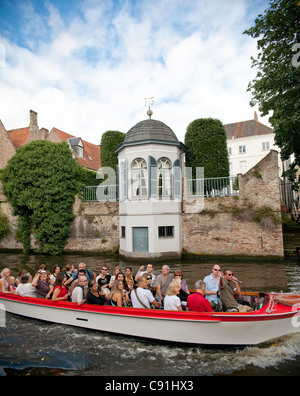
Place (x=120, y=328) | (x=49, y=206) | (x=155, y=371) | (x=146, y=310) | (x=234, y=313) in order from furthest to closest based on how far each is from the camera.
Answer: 1. (x=49, y=206)
2. (x=120, y=328)
3. (x=146, y=310)
4. (x=234, y=313)
5. (x=155, y=371)

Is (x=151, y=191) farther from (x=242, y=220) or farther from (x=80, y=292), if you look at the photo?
(x=80, y=292)

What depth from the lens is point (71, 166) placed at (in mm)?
19328

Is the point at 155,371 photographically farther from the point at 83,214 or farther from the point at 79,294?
the point at 83,214

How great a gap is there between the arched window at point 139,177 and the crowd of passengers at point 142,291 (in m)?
7.72

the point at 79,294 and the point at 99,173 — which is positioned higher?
the point at 99,173

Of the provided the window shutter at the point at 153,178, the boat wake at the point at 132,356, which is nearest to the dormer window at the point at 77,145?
the window shutter at the point at 153,178

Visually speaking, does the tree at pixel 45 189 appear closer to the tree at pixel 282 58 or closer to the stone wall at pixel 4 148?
the stone wall at pixel 4 148

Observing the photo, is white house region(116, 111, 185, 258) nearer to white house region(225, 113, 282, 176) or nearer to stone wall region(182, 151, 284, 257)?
stone wall region(182, 151, 284, 257)

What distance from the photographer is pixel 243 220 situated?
613 inches

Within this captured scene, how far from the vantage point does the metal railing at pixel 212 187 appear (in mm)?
16484

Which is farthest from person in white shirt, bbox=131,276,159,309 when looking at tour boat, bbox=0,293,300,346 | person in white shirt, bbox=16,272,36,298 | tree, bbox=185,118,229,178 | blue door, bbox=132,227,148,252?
tree, bbox=185,118,229,178

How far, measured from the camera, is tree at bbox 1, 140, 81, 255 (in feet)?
60.6

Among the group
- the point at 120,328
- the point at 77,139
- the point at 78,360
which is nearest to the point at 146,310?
the point at 120,328

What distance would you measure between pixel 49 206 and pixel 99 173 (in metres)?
4.51
